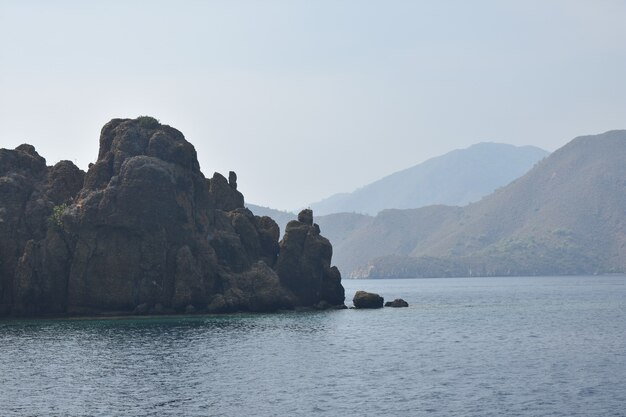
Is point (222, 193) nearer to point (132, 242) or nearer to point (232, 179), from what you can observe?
point (232, 179)

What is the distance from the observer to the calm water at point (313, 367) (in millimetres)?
59625

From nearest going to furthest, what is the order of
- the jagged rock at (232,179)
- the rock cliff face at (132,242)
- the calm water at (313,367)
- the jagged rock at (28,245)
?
the calm water at (313,367)
the jagged rock at (28,245)
the rock cliff face at (132,242)
the jagged rock at (232,179)

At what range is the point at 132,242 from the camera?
134125 millimetres

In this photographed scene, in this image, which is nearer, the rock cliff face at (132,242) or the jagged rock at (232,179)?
the rock cliff face at (132,242)

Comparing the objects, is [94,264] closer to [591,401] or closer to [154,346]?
[154,346]

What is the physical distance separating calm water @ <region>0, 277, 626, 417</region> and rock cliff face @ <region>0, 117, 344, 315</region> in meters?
8.59

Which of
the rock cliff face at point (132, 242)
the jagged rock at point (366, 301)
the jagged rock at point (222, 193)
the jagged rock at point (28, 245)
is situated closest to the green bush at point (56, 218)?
the jagged rock at point (28, 245)

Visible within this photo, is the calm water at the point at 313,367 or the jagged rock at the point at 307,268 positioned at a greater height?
the jagged rock at the point at 307,268

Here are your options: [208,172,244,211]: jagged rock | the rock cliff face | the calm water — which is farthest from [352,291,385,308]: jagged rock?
[208,172,244,211]: jagged rock

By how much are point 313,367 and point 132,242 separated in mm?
63522

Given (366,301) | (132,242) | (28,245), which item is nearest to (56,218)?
(28,245)

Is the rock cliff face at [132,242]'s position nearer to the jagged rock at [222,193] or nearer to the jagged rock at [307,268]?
the jagged rock at [307,268]

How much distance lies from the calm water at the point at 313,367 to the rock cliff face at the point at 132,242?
28.2ft

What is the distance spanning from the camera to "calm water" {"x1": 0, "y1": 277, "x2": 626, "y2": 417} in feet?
196
